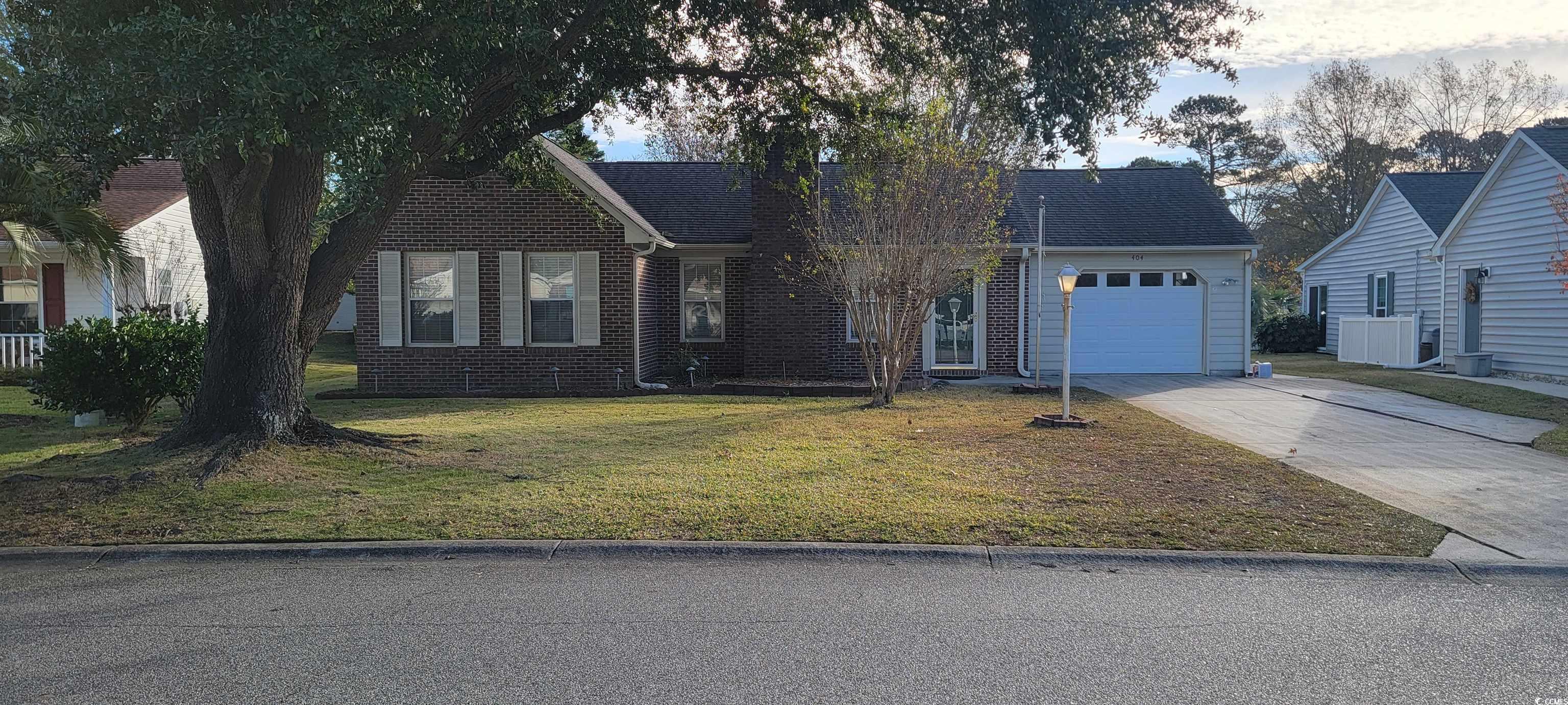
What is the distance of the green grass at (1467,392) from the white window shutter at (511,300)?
13998 mm

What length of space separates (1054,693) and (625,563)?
2863 millimetres

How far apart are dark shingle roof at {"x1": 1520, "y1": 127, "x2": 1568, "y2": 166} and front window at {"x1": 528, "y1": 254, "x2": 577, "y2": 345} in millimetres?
16983

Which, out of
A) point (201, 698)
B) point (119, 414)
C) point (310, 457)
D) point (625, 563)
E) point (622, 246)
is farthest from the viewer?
point (622, 246)

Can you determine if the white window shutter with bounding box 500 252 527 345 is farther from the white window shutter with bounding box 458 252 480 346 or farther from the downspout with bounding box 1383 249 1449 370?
the downspout with bounding box 1383 249 1449 370

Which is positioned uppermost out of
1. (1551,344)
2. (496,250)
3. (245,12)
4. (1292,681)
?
(245,12)

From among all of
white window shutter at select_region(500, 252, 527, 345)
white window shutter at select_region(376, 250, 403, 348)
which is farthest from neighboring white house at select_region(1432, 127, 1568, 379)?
white window shutter at select_region(376, 250, 403, 348)

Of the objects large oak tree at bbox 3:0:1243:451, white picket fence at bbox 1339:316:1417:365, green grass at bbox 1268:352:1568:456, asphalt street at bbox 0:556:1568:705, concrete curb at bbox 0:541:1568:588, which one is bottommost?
asphalt street at bbox 0:556:1568:705

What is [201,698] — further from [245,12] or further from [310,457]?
[245,12]

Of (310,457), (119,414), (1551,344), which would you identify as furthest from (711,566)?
(1551,344)

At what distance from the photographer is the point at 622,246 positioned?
53.4 ft

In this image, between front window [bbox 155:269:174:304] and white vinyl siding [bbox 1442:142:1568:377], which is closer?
white vinyl siding [bbox 1442:142:1568:377]

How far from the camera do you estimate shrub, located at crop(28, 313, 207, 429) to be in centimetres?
1054

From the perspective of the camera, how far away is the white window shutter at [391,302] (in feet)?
53.5

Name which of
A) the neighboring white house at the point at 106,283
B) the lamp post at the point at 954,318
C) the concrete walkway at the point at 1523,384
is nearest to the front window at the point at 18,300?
the neighboring white house at the point at 106,283
